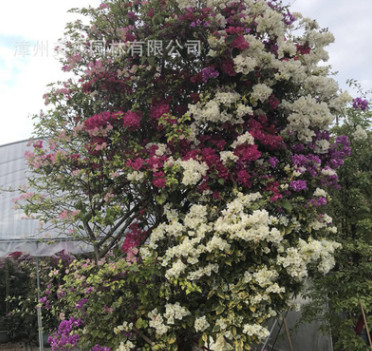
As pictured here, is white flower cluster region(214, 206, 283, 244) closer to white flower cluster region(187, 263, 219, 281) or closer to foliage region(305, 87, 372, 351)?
white flower cluster region(187, 263, 219, 281)

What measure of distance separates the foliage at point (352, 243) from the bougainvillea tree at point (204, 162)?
31.9 inches

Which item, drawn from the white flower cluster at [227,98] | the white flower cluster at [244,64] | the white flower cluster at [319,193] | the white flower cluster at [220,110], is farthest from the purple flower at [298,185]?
the white flower cluster at [244,64]

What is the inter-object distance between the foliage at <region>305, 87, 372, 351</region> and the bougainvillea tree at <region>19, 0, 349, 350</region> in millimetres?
809

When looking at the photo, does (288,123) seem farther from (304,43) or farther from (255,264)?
(255,264)

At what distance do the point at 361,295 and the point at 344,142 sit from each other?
1.54 metres

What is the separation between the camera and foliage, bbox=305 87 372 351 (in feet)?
12.3

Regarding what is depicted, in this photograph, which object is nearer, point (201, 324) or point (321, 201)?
point (201, 324)

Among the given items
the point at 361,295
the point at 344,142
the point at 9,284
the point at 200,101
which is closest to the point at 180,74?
the point at 200,101

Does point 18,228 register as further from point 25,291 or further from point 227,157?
point 227,157

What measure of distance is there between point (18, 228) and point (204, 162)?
2929mm

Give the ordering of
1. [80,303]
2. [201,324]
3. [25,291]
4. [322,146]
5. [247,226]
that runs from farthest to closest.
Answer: [25,291] → [80,303] → [322,146] → [201,324] → [247,226]

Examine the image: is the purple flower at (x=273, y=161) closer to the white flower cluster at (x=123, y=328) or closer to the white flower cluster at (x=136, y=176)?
the white flower cluster at (x=136, y=176)

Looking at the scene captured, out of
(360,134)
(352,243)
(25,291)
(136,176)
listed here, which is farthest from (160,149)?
(25,291)

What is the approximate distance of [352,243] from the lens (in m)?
3.88
